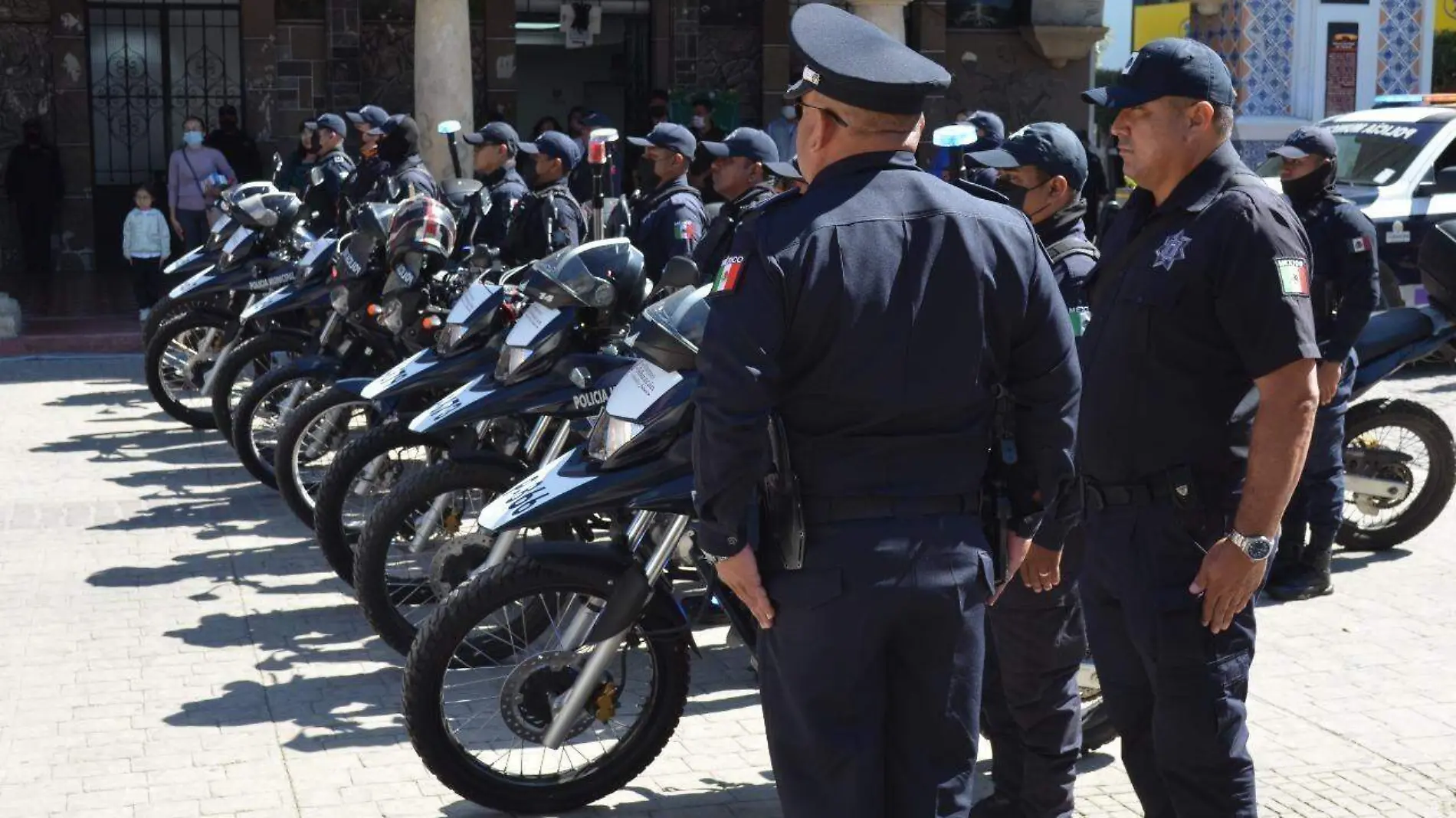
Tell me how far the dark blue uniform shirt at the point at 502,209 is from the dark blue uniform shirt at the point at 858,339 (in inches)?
238

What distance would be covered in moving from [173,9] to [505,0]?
11.5 ft

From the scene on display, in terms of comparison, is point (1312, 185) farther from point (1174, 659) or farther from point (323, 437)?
point (323, 437)

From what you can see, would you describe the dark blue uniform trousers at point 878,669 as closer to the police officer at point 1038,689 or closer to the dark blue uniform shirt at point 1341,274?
the police officer at point 1038,689

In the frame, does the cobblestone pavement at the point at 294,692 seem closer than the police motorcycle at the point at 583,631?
No

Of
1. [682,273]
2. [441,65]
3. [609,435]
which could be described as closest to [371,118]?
[441,65]

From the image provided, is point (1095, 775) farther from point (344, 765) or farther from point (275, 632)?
point (275, 632)

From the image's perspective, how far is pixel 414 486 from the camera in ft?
19.8

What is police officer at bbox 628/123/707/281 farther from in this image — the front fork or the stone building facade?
the stone building facade

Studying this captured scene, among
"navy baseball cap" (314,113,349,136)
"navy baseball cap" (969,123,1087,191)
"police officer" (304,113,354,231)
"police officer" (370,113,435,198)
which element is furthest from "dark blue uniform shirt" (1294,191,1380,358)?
"navy baseball cap" (314,113,349,136)

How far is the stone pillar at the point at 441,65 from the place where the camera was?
17.3 m

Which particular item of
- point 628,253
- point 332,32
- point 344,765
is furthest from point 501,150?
point 332,32

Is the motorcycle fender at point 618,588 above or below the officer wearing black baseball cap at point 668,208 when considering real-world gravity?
below

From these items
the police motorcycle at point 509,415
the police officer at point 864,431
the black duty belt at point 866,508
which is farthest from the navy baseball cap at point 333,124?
the black duty belt at point 866,508

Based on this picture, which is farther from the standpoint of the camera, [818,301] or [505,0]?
[505,0]
